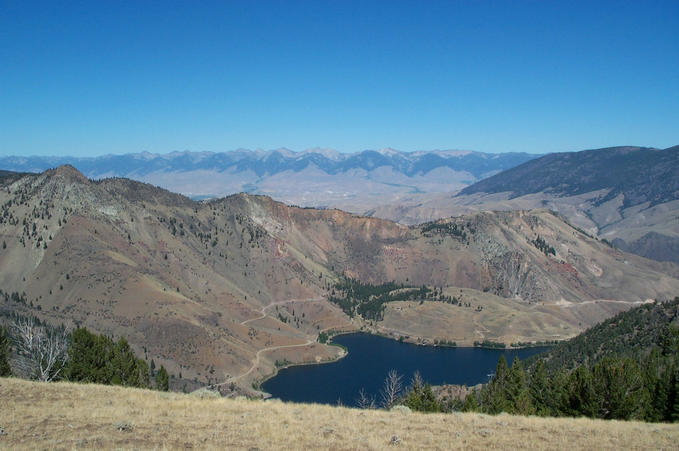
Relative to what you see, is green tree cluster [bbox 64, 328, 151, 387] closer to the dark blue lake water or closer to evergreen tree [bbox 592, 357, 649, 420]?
evergreen tree [bbox 592, 357, 649, 420]

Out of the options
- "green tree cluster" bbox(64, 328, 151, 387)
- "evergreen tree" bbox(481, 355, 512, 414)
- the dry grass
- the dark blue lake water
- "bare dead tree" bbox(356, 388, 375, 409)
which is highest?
the dry grass

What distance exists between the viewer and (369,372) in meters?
169

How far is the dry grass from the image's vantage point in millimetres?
27016

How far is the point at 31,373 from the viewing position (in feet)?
192

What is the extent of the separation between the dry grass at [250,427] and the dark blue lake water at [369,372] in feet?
324

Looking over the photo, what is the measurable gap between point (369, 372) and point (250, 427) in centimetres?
14497

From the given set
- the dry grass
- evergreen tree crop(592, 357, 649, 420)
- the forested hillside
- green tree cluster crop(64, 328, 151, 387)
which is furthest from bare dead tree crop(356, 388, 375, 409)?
the dry grass

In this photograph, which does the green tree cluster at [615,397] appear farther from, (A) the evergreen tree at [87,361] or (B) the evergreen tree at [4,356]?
(B) the evergreen tree at [4,356]

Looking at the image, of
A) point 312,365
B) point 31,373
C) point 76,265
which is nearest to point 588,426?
point 31,373

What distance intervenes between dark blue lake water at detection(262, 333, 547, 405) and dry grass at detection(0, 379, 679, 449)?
98668 millimetres

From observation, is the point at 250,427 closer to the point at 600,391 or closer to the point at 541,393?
the point at 600,391

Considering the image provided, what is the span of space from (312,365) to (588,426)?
5613 inches

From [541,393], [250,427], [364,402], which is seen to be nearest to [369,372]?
[364,402]

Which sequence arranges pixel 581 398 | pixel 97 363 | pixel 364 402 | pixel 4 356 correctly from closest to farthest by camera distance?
pixel 581 398, pixel 4 356, pixel 97 363, pixel 364 402
